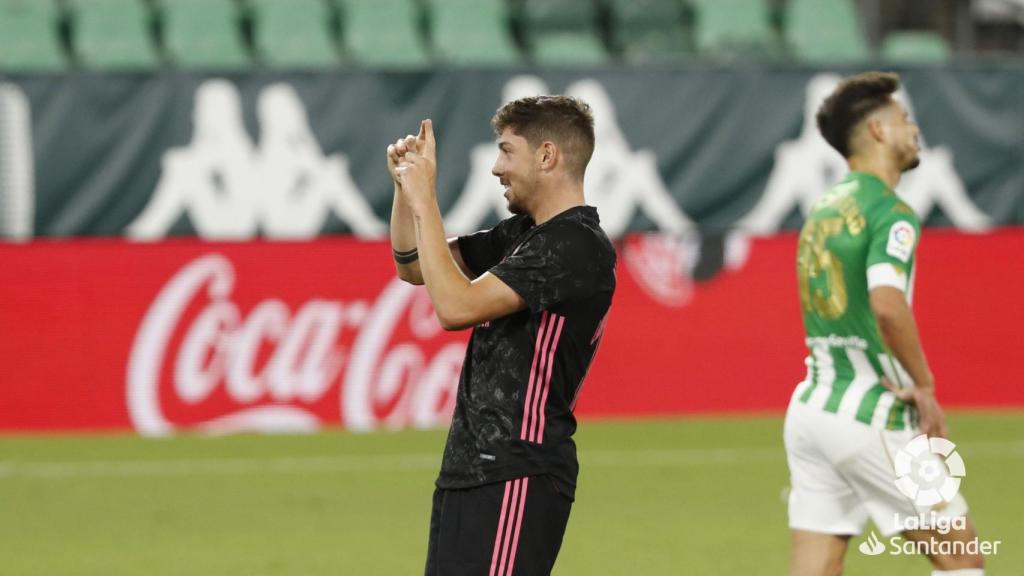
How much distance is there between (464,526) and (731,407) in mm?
7381

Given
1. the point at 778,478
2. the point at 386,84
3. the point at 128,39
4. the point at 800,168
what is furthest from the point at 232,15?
the point at 778,478

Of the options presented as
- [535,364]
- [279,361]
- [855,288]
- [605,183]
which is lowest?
[279,361]

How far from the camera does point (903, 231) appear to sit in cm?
452

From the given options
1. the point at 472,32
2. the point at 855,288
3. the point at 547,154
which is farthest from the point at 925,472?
the point at 472,32

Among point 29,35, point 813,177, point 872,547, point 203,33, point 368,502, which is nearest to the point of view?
point 872,547

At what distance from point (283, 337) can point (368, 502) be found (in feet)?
7.51

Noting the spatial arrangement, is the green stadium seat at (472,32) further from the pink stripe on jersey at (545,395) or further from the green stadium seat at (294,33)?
the pink stripe on jersey at (545,395)

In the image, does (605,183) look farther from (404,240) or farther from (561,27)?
(404,240)

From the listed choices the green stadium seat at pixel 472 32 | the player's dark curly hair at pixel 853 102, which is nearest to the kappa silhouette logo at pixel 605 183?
the green stadium seat at pixel 472 32

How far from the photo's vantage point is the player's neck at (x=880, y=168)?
471 centimetres

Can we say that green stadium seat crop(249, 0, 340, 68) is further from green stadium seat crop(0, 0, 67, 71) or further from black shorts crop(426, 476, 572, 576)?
black shorts crop(426, 476, 572, 576)

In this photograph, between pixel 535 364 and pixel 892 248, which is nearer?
pixel 535 364

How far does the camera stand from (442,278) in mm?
3869

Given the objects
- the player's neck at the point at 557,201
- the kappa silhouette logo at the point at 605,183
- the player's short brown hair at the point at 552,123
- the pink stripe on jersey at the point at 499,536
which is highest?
the kappa silhouette logo at the point at 605,183
